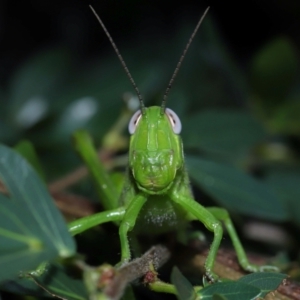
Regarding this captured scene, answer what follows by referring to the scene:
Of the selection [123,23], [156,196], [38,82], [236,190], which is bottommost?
[236,190]

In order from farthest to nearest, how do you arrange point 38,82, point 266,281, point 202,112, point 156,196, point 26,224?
point 38,82
point 202,112
point 156,196
point 266,281
point 26,224

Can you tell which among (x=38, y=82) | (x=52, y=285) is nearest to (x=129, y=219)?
(x=52, y=285)

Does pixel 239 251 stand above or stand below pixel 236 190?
below

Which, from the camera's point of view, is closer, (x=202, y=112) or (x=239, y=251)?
(x=239, y=251)

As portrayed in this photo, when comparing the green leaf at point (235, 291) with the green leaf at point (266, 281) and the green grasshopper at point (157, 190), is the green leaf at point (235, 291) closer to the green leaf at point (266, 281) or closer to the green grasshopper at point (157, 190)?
the green leaf at point (266, 281)

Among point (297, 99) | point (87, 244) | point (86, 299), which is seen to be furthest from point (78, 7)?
point (86, 299)

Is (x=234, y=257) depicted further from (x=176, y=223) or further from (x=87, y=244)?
(x=87, y=244)

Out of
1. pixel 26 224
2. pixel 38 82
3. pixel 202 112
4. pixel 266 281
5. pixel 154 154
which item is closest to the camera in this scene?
pixel 26 224

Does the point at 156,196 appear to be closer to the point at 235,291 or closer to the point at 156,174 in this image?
the point at 156,174
